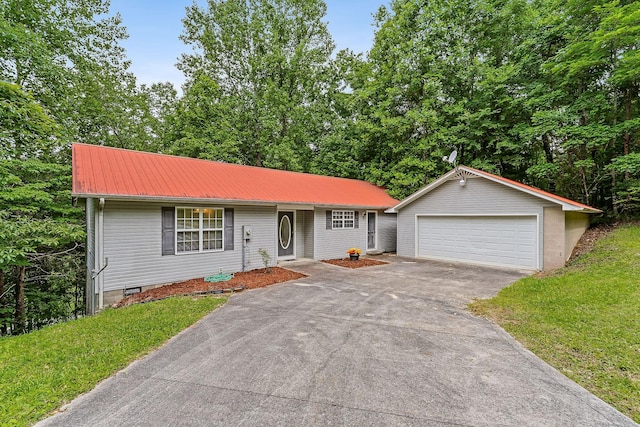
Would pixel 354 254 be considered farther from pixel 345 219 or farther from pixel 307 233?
pixel 307 233

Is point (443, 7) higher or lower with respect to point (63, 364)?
higher

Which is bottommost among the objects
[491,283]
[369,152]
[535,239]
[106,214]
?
[491,283]

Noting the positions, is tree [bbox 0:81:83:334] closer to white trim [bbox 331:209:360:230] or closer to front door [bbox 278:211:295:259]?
front door [bbox 278:211:295:259]

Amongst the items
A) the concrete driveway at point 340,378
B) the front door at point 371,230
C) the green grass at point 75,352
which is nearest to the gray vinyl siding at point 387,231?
the front door at point 371,230

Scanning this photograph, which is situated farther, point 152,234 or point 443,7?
point 443,7

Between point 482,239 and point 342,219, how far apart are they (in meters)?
5.60

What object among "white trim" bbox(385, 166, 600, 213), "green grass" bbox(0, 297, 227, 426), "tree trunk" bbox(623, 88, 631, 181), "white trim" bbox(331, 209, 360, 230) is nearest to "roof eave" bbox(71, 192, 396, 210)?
"white trim" bbox(331, 209, 360, 230)

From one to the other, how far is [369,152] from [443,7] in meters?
8.98

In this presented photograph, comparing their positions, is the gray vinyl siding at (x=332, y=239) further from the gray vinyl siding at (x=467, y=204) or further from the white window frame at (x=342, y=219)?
the gray vinyl siding at (x=467, y=204)

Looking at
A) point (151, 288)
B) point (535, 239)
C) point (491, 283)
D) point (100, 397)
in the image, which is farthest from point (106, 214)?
point (535, 239)

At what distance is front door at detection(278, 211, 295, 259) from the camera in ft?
36.4

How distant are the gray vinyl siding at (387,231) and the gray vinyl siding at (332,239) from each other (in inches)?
52.6

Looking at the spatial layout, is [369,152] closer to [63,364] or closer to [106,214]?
[106,214]

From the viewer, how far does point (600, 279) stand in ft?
21.7
